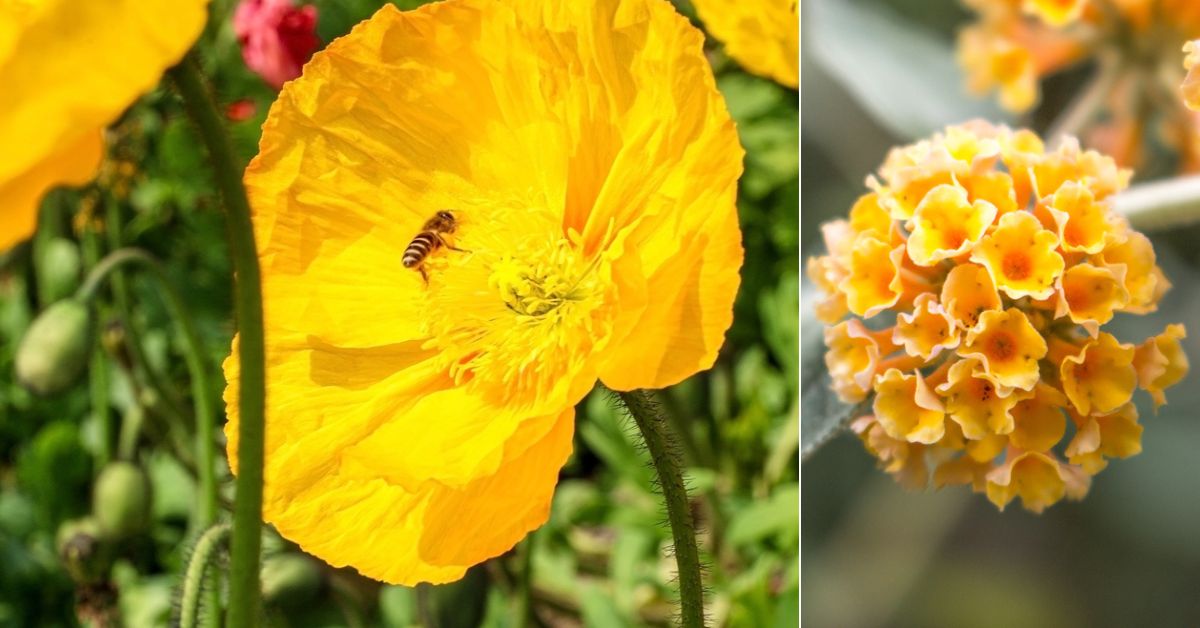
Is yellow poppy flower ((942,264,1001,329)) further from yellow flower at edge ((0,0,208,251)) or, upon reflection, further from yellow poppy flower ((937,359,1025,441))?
yellow flower at edge ((0,0,208,251))

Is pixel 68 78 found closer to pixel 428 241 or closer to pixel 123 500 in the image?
pixel 428 241

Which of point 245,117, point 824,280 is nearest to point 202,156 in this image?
point 245,117

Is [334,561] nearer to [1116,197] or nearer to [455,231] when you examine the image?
[455,231]

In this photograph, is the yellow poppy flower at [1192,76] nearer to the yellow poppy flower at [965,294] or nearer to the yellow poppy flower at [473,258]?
the yellow poppy flower at [965,294]

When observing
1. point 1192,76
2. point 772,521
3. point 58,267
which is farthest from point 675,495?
point 58,267

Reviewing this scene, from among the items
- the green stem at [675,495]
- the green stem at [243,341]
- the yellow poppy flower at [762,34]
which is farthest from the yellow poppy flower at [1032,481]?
the green stem at [243,341]

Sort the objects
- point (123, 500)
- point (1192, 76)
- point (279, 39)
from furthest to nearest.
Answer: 1. point (123, 500)
2. point (279, 39)
3. point (1192, 76)
